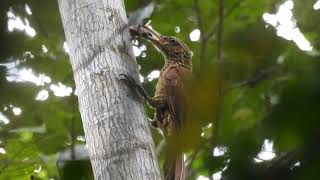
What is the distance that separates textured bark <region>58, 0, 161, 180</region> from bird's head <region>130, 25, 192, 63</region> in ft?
2.44

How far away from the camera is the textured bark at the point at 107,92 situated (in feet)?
4.61

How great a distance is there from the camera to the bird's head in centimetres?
274

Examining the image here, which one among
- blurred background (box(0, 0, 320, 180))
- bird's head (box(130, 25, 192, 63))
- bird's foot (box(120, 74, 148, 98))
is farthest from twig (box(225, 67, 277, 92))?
bird's head (box(130, 25, 192, 63))

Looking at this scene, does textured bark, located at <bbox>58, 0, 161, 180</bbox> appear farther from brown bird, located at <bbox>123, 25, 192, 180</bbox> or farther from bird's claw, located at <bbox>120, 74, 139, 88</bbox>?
brown bird, located at <bbox>123, 25, 192, 180</bbox>

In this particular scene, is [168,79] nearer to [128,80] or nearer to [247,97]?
[128,80]

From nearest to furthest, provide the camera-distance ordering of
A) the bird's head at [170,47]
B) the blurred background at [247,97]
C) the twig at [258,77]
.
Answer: the blurred background at [247,97] < the twig at [258,77] < the bird's head at [170,47]

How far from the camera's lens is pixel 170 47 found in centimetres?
291


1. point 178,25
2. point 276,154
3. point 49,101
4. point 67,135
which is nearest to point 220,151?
point 276,154

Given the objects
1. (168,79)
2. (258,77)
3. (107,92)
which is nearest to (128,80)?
(107,92)

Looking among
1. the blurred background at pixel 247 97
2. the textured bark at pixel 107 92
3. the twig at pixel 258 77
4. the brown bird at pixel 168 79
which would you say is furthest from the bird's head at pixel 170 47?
the twig at pixel 258 77

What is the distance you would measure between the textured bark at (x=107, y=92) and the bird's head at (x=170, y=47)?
0.74 meters

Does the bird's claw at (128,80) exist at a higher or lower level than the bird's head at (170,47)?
lower

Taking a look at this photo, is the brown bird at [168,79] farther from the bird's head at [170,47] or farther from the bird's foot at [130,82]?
the bird's foot at [130,82]

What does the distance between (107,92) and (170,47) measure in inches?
50.0
